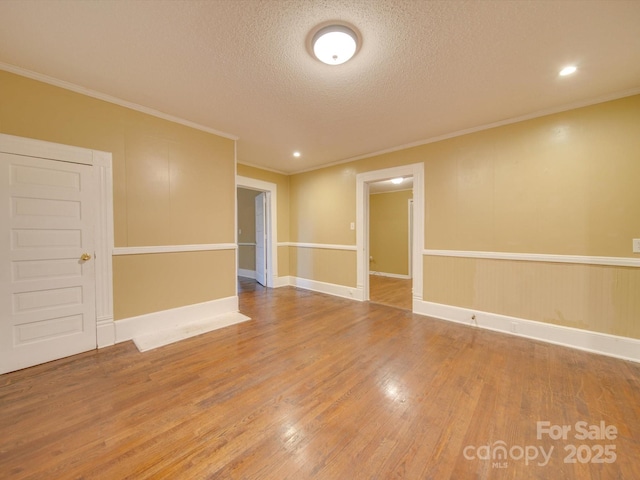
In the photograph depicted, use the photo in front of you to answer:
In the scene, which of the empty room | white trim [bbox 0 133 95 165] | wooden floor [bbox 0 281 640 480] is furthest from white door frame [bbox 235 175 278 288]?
white trim [bbox 0 133 95 165]

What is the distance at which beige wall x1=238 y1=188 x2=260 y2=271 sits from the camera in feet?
22.1

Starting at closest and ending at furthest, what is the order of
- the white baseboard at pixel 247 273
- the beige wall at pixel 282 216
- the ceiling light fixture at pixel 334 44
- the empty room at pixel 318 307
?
the empty room at pixel 318 307 < the ceiling light fixture at pixel 334 44 < the beige wall at pixel 282 216 < the white baseboard at pixel 247 273

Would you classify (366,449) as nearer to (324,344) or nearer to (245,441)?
(245,441)

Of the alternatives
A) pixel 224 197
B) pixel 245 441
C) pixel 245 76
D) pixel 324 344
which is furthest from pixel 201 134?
pixel 245 441

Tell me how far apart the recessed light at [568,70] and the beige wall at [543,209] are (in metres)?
0.74

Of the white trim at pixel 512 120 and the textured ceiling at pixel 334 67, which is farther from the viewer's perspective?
the white trim at pixel 512 120

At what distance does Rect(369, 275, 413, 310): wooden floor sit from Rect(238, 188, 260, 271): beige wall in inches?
130

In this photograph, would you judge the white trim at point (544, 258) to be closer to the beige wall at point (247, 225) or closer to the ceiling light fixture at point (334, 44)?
the ceiling light fixture at point (334, 44)

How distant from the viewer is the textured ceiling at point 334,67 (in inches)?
61.7

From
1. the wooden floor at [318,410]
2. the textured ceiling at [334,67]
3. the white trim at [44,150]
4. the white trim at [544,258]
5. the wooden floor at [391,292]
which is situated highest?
the textured ceiling at [334,67]

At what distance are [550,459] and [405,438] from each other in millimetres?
764

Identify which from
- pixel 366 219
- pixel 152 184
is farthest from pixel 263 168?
pixel 152 184

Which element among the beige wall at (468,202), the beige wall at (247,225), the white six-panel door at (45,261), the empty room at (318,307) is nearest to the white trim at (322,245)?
the empty room at (318,307)

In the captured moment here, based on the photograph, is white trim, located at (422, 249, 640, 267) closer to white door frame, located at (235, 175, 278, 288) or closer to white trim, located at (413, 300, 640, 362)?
white trim, located at (413, 300, 640, 362)
